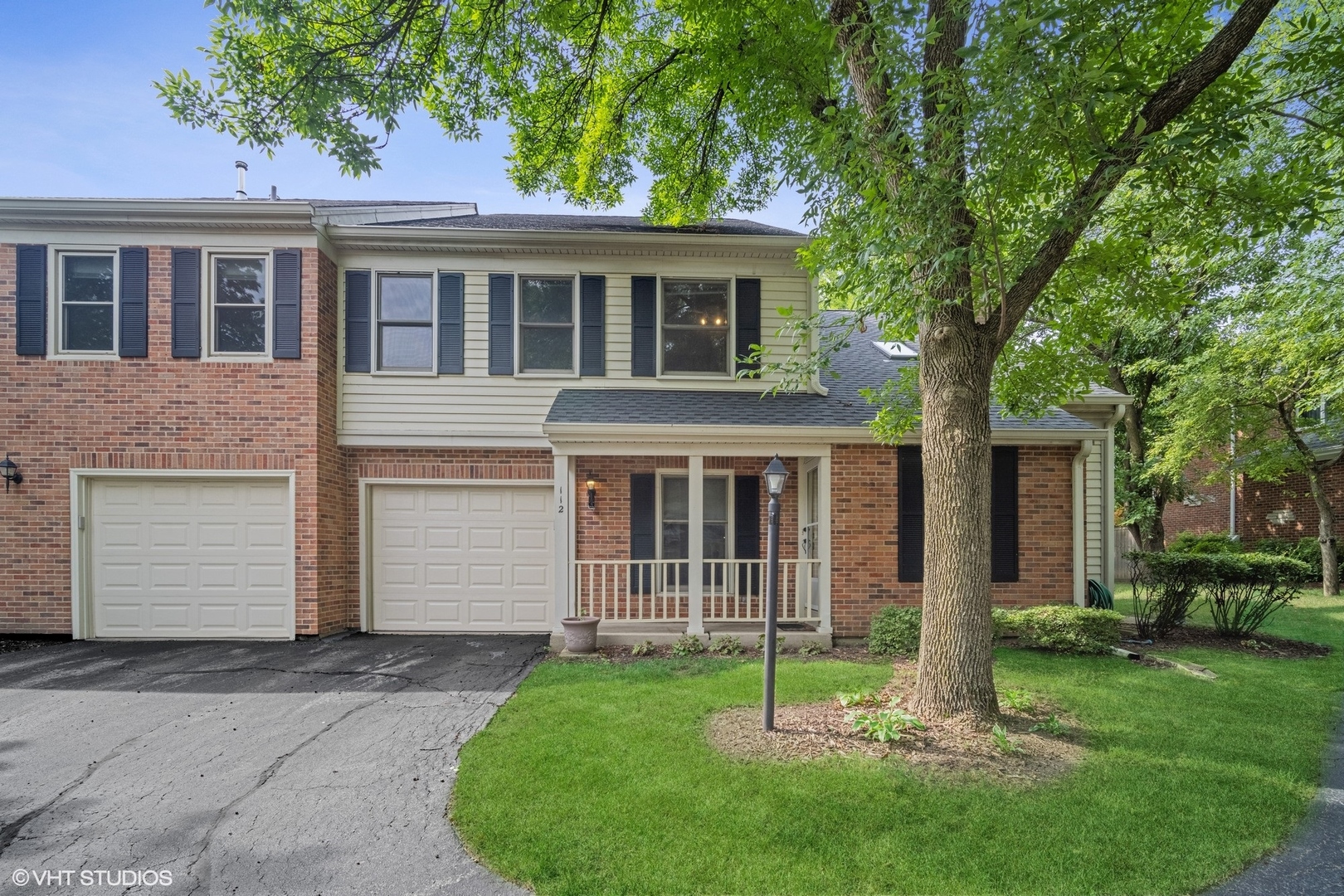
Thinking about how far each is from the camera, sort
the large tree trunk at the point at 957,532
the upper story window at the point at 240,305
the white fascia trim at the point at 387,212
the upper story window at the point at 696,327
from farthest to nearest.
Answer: the white fascia trim at the point at 387,212, the upper story window at the point at 696,327, the upper story window at the point at 240,305, the large tree trunk at the point at 957,532

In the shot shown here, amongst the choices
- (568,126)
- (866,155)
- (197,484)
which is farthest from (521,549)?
(866,155)

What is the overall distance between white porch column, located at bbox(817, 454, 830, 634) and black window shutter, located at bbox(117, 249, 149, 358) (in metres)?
8.75

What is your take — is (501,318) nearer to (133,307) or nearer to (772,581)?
(133,307)

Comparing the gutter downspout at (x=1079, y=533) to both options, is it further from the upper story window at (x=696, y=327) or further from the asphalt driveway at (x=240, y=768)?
the asphalt driveway at (x=240, y=768)

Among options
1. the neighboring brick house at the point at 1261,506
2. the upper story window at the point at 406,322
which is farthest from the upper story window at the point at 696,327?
the neighboring brick house at the point at 1261,506

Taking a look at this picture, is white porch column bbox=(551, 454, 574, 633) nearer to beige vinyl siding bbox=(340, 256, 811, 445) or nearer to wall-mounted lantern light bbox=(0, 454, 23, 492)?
beige vinyl siding bbox=(340, 256, 811, 445)

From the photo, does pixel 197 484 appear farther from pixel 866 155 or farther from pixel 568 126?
pixel 866 155

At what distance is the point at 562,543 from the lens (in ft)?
24.8

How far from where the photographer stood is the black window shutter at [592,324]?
8836 millimetres

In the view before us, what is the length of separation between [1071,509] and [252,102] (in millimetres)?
10277

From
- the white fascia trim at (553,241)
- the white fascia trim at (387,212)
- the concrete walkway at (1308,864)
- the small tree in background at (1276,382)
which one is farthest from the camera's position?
the small tree in background at (1276,382)

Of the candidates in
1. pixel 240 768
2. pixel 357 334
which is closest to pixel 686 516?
pixel 357 334

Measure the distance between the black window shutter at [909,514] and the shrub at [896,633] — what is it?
628 millimetres

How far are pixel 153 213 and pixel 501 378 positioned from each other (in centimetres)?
464
